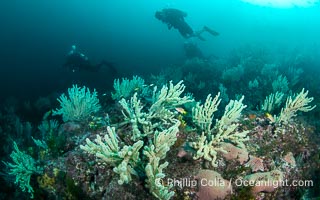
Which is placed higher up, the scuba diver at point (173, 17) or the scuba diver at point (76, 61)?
the scuba diver at point (173, 17)

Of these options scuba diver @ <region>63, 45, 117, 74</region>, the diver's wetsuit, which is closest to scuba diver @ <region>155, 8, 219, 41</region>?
the diver's wetsuit

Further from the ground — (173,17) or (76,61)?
(173,17)

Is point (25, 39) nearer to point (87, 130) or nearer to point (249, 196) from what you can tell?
point (87, 130)

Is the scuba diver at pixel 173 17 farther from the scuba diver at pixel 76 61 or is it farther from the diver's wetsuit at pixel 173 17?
the scuba diver at pixel 76 61

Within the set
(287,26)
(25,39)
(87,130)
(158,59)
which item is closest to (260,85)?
(87,130)

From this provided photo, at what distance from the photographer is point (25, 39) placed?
38.8m

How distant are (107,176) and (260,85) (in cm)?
1066

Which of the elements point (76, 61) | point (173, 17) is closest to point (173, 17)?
point (173, 17)

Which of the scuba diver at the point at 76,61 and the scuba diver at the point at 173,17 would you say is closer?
the scuba diver at the point at 76,61

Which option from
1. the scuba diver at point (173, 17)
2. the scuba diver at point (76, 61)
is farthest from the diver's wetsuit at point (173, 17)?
the scuba diver at point (76, 61)

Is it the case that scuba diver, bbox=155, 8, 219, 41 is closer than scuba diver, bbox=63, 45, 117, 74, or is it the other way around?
scuba diver, bbox=63, 45, 117, 74

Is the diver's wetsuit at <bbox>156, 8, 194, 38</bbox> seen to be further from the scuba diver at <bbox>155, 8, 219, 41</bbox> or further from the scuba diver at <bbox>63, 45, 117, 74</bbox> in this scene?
the scuba diver at <bbox>63, 45, 117, 74</bbox>

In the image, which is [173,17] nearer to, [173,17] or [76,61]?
[173,17]

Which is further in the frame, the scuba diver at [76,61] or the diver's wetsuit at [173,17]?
the diver's wetsuit at [173,17]
